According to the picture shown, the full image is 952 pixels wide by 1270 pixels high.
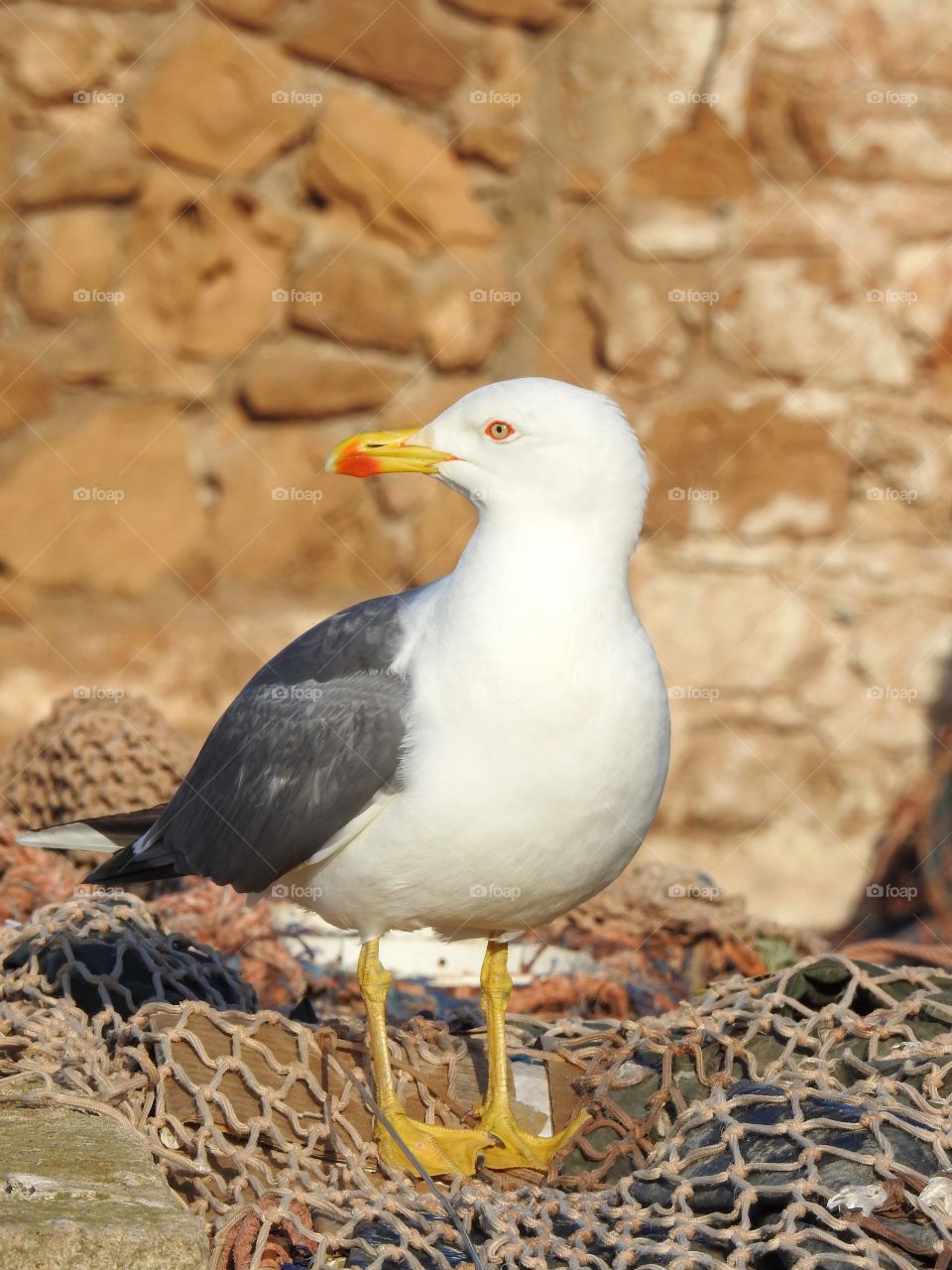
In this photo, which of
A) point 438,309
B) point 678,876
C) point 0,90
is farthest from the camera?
point 438,309

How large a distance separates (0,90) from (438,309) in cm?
148

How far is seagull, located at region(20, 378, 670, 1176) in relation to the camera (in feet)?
9.27

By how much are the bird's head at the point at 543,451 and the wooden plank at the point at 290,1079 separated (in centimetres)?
103

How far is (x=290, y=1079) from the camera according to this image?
2.96 metres

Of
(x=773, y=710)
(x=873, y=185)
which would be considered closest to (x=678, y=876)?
(x=773, y=710)

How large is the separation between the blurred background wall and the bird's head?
2.44m

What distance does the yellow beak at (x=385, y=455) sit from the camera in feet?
10.0

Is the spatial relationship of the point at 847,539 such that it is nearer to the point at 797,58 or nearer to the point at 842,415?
the point at 842,415

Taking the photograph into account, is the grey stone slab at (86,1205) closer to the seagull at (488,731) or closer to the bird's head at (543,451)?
the seagull at (488,731)

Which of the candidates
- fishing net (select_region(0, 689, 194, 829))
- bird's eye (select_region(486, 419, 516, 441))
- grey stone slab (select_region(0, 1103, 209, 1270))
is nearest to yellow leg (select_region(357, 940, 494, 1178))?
grey stone slab (select_region(0, 1103, 209, 1270))

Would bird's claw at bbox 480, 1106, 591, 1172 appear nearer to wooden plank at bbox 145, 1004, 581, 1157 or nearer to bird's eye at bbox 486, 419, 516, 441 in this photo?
wooden plank at bbox 145, 1004, 581, 1157

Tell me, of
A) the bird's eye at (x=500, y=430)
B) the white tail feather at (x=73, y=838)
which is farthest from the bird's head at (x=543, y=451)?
the white tail feather at (x=73, y=838)

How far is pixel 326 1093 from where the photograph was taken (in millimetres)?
3012

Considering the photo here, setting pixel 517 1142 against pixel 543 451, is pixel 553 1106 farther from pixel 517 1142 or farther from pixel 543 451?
pixel 543 451
